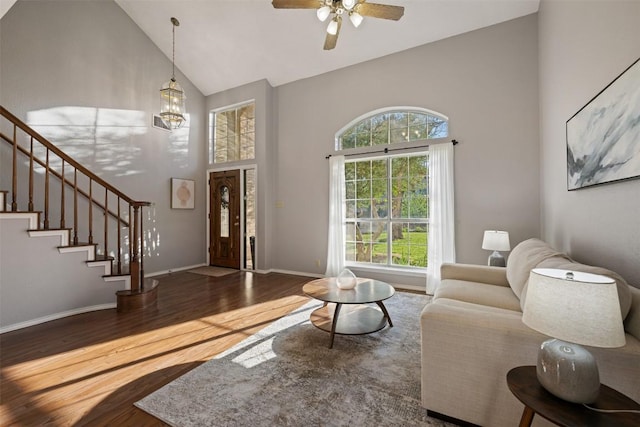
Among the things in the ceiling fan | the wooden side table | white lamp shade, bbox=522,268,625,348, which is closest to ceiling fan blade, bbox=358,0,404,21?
the ceiling fan

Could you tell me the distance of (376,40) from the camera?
4.20 metres

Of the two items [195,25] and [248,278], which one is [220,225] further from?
[195,25]

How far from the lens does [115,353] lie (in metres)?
2.34

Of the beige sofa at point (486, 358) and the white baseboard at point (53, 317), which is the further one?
the white baseboard at point (53, 317)

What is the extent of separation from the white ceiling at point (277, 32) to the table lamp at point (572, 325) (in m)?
4.02

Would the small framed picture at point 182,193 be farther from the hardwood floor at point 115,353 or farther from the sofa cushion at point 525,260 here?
the sofa cushion at point 525,260

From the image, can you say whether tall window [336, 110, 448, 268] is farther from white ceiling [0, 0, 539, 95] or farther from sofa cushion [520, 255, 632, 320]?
sofa cushion [520, 255, 632, 320]

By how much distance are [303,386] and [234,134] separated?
208 inches

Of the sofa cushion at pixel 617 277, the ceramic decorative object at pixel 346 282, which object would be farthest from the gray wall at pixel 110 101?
the sofa cushion at pixel 617 277

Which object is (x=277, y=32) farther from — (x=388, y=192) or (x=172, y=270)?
(x=172, y=270)

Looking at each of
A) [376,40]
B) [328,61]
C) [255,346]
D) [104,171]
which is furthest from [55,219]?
[376,40]

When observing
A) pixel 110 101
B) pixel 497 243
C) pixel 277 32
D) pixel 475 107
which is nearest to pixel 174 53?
pixel 110 101

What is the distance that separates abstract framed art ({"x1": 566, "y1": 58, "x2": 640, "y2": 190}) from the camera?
1.53 m

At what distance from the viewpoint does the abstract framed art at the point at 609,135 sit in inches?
60.4
